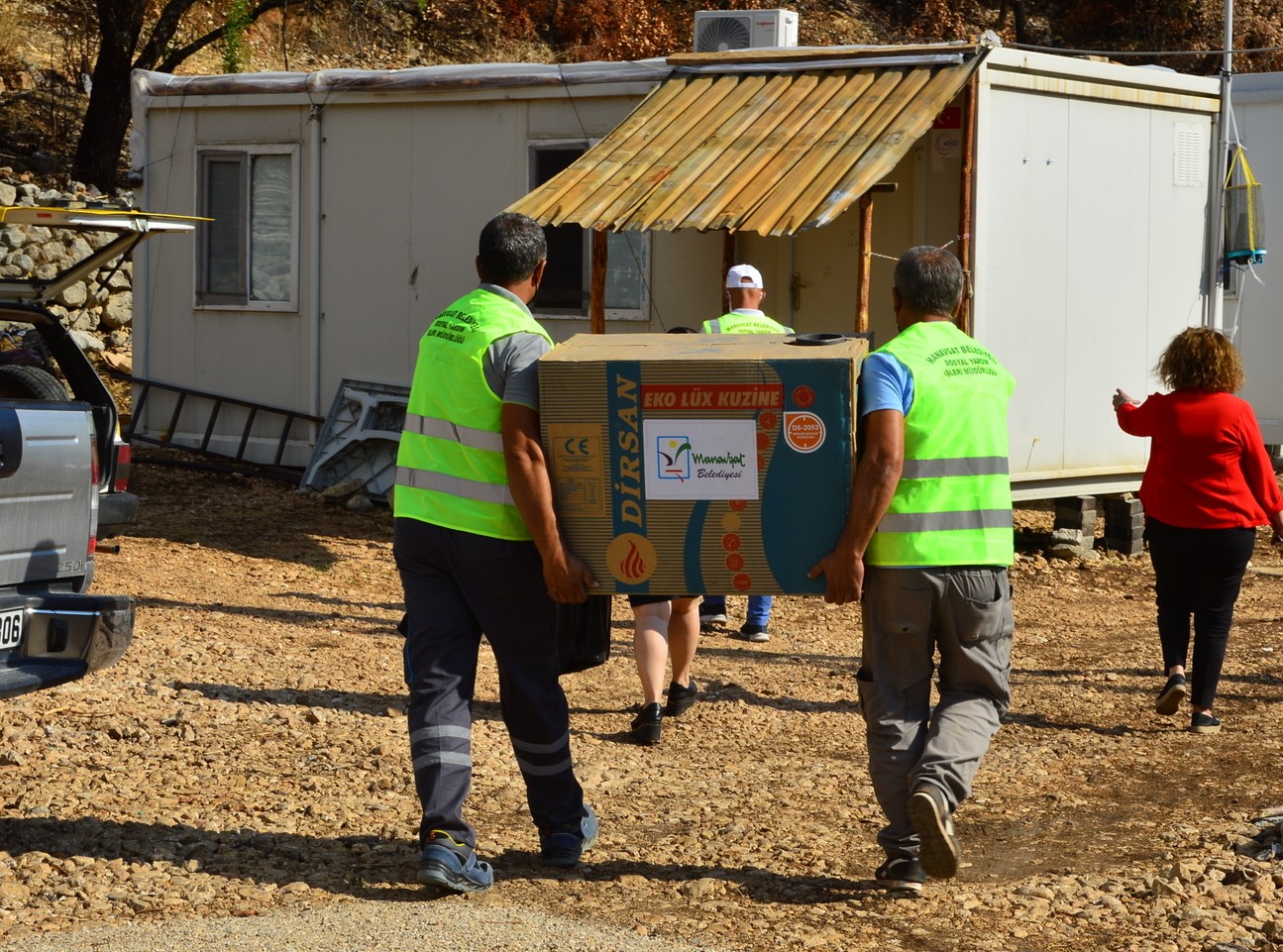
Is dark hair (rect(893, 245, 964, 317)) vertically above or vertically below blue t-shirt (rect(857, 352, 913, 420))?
above

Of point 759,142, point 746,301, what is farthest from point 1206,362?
point 759,142

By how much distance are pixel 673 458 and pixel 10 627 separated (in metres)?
2.01

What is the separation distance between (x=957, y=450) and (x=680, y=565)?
2.61ft

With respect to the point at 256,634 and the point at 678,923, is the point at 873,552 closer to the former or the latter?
the point at 678,923

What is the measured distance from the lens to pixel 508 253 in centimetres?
450

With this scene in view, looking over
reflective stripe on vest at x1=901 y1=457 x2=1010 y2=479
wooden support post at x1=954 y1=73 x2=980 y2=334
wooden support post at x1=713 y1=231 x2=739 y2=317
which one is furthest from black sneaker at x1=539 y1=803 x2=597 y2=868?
wooden support post at x1=713 y1=231 x2=739 y2=317

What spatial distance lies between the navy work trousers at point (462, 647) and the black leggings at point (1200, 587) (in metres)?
3.09

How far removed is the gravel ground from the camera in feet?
13.9

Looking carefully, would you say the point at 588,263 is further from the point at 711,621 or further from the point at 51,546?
the point at 51,546

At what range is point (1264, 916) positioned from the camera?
4238 mm

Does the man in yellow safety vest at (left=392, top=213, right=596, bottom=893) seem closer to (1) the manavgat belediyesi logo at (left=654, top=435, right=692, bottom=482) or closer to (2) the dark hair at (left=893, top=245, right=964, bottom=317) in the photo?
(1) the manavgat belediyesi logo at (left=654, top=435, right=692, bottom=482)

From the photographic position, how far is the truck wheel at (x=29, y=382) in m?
5.94

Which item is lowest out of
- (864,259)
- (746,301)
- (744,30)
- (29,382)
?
(29,382)

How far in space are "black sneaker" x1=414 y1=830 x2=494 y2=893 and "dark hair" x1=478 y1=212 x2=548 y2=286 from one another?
1503 mm
